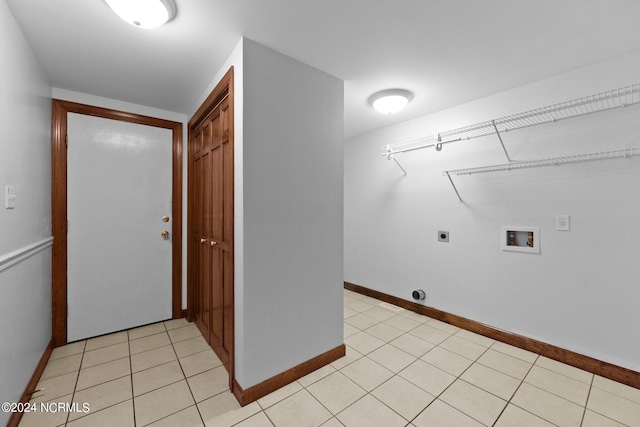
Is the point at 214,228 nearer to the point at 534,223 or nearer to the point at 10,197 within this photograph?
the point at 10,197

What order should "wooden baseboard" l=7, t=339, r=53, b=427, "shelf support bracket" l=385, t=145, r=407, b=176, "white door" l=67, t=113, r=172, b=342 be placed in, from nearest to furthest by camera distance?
"wooden baseboard" l=7, t=339, r=53, b=427 → "white door" l=67, t=113, r=172, b=342 → "shelf support bracket" l=385, t=145, r=407, b=176

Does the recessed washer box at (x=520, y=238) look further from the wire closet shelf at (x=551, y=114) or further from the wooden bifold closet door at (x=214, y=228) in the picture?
the wooden bifold closet door at (x=214, y=228)

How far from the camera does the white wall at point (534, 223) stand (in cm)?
187

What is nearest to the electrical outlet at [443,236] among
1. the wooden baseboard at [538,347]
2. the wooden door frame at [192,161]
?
the wooden baseboard at [538,347]

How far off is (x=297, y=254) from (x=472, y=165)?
2.03m

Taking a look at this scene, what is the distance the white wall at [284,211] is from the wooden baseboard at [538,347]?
1349mm

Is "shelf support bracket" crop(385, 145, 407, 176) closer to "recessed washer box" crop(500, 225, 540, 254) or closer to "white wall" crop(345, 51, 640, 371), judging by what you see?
"white wall" crop(345, 51, 640, 371)

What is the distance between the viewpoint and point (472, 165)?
103 inches

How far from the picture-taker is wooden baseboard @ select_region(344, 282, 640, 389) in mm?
1816

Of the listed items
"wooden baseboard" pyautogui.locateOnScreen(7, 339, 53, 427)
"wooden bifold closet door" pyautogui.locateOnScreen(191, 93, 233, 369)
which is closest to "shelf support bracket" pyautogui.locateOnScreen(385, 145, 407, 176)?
"wooden bifold closet door" pyautogui.locateOnScreen(191, 93, 233, 369)

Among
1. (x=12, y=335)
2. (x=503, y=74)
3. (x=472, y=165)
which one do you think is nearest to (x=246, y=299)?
(x=12, y=335)

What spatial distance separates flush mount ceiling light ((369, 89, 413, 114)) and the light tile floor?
224cm

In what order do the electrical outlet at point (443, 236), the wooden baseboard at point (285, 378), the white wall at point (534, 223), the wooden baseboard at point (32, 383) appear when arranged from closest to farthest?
1. the wooden baseboard at point (32, 383)
2. the wooden baseboard at point (285, 378)
3. the white wall at point (534, 223)
4. the electrical outlet at point (443, 236)

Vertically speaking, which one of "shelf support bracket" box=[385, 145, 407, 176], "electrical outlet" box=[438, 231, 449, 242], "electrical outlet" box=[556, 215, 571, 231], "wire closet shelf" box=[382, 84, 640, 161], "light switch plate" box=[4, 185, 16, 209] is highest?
"wire closet shelf" box=[382, 84, 640, 161]
